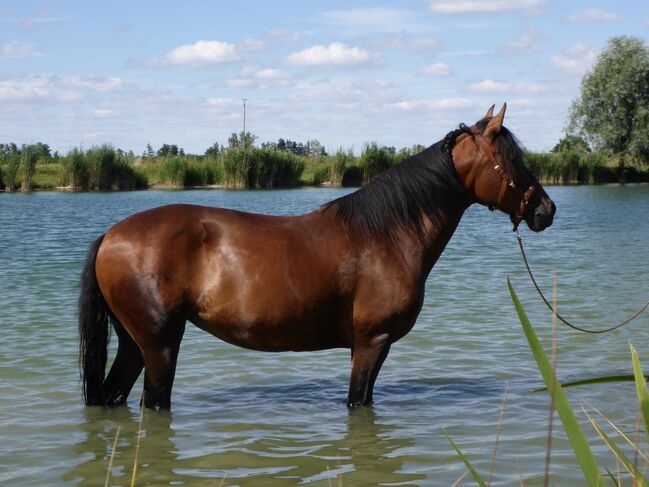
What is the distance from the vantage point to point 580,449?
1225mm

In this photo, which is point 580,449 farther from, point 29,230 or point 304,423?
point 29,230

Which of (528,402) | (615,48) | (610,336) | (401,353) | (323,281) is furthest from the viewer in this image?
(615,48)

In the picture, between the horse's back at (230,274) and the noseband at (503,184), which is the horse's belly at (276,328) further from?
the noseband at (503,184)

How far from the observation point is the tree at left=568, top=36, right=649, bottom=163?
55062mm

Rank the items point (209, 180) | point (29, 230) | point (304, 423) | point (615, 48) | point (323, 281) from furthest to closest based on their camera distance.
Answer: point (615, 48), point (209, 180), point (29, 230), point (304, 423), point (323, 281)

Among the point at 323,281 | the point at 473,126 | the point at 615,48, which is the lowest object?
the point at 323,281

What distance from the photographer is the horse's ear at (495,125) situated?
4742mm

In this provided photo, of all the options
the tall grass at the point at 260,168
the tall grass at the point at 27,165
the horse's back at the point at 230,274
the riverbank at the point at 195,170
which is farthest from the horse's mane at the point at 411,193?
the tall grass at the point at 260,168

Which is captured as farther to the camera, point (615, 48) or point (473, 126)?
point (615, 48)

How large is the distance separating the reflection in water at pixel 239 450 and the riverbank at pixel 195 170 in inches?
1396

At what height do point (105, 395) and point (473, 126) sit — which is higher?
point (473, 126)

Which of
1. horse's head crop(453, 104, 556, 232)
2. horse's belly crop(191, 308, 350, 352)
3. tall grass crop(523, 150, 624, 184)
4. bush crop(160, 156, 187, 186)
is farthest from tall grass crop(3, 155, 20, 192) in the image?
horse's head crop(453, 104, 556, 232)

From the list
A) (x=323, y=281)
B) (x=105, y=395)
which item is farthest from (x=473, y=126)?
(x=105, y=395)

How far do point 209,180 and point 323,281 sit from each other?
41.1 m
